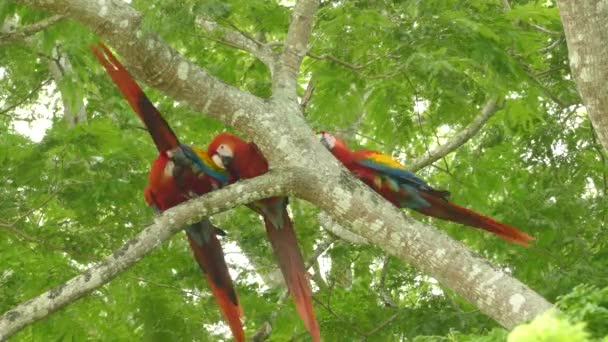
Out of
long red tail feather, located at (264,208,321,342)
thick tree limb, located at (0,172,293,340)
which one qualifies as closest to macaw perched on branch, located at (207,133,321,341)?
long red tail feather, located at (264,208,321,342)

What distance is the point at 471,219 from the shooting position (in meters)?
3.59

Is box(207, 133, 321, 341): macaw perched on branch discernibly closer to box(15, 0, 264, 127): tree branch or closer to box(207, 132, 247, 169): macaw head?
box(207, 132, 247, 169): macaw head

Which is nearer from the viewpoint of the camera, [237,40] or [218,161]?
[218,161]

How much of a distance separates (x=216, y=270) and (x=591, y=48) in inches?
76.4

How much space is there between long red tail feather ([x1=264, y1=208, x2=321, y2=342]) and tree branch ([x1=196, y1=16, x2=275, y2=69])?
0.66 m

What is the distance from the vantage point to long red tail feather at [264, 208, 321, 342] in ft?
12.1

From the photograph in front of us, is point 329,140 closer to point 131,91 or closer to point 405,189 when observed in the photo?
point 405,189

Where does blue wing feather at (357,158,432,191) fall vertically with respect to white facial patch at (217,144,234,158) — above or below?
below

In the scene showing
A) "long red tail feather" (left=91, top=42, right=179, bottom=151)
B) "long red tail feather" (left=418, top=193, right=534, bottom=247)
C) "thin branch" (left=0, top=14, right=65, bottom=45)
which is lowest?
"long red tail feather" (left=418, top=193, right=534, bottom=247)

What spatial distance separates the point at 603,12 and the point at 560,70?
2.47 meters

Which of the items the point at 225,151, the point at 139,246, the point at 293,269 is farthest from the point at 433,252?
the point at 225,151

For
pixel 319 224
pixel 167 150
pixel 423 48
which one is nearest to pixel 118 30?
pixel 167 150

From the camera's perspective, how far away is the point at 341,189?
3.03m

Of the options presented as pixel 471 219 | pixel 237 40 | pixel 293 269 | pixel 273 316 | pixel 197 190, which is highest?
pixel 237 40
